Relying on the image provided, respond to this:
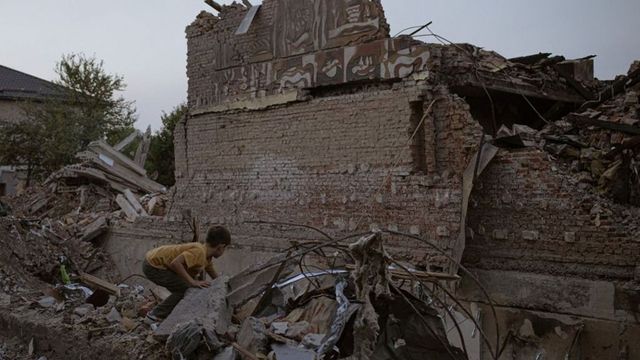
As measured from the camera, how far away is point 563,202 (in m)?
7.84

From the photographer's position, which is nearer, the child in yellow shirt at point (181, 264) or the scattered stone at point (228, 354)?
the scattered stone at point (228, 354)

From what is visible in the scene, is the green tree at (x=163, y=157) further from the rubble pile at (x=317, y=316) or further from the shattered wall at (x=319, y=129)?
the rubble pile at (x=317, y=316)

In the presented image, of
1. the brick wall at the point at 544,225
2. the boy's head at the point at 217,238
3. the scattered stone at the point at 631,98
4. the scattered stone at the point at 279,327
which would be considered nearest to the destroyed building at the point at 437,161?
the brick wall at the point at 544,225

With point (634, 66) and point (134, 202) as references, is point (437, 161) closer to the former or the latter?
point (634, 66)

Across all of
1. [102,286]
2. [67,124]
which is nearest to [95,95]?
[67,124]

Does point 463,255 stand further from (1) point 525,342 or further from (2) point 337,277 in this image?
(2) point 337,277

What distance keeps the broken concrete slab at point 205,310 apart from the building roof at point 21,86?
90.3ft

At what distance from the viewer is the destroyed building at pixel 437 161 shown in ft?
25.4

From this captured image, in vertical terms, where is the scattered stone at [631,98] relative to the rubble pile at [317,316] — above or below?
above

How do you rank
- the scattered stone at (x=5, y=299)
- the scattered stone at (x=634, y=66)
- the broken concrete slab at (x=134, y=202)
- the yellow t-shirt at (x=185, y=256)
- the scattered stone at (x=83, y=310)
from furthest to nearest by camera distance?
the broken concrete slab at (x=134, y=202)
the scattered stone at (x=634, y=66)
the scattered stone at (x=5, y=299)
the scattered stone at (x=83, y=310)
the yellow t-shirt at (x=185, y=256)

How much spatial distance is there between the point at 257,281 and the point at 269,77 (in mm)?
6055

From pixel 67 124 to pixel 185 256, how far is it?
856 inches

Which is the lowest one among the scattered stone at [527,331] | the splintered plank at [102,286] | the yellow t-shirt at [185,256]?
the scattered stone at [527,331]

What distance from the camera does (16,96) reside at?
33.1 meters
